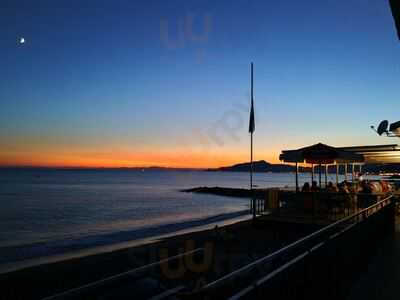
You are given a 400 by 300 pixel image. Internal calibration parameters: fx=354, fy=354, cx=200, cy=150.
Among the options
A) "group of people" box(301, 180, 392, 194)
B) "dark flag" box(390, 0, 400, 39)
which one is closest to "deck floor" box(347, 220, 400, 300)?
"dark flag" box(390, 0, 400, 39)

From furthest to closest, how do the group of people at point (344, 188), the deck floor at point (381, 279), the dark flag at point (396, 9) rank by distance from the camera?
1. the group of people at point (344, 188)
2. the deck floor at point (381, 279)
3. the dark flag at point (396, 9)

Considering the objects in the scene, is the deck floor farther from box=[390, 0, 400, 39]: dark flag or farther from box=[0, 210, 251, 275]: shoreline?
box=[0, 210, 251, 275]: shoreline

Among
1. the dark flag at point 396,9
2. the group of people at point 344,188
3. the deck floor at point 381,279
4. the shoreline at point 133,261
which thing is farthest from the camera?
the group of people at point 344,188

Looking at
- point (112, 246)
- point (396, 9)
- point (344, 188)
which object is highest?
point (396, 9)

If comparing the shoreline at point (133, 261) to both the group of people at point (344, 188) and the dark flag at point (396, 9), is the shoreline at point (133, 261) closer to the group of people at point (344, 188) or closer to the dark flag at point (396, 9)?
the group of people at point (344, 188)

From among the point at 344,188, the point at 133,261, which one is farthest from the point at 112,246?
the point at 344,188

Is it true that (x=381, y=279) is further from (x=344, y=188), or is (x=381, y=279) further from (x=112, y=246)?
(x=112, y=246)

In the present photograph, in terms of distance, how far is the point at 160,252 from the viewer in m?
11.6

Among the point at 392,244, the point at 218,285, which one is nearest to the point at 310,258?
the point at 218,285

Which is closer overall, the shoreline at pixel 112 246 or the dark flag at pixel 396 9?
the dark flag at pixel 396 9

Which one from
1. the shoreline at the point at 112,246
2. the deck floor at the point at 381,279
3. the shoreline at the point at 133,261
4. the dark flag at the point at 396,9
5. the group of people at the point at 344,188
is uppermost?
the dark flag at the point at 396,9

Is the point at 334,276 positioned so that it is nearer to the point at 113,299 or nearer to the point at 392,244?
the point at 113,299

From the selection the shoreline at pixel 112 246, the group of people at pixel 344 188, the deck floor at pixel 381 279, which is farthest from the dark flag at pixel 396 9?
the shoreline at pixel 112 246

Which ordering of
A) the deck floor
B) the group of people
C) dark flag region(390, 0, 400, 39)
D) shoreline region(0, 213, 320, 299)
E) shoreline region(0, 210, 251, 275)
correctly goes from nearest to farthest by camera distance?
dark flag region(390, 0, 400, 39) < the deck floor < shoreline region(0, 213, 320, 299) < the group of people < shoreline region(0, 210, 251, 275)
